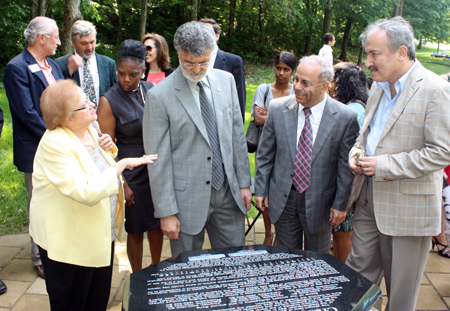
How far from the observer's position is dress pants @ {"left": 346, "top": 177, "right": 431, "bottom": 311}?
2572mm

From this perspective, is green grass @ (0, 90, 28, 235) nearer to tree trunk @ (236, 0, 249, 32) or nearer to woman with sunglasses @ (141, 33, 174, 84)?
woman with sunglasses @ (141, 33, 174, 84)

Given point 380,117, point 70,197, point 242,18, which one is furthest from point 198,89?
point 242,18

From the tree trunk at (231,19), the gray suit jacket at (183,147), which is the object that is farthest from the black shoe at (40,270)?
the tree trunk at (231,19)

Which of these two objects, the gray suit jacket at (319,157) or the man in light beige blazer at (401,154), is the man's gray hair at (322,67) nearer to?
the gray suit jacket at (319,157)

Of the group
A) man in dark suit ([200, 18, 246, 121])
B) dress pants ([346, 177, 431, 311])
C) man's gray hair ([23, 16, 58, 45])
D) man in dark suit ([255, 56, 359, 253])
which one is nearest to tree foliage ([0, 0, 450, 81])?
man in dark suit ([200, 18, 246, 121])

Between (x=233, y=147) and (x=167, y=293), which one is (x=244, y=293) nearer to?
(x=167, y=293)

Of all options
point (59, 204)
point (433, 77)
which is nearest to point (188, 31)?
point (59, 204)

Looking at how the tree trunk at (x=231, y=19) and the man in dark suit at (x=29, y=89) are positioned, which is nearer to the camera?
the man in dark suit at (x=29, y=89)

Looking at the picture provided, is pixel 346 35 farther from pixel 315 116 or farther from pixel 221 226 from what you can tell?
pixel 221 226

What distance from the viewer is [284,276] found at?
2227mm

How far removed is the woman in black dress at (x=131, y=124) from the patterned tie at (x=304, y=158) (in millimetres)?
1259

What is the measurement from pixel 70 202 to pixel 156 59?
263 centimetres

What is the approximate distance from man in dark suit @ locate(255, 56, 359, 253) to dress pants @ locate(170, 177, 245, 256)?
34cm

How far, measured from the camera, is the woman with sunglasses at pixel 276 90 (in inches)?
161
